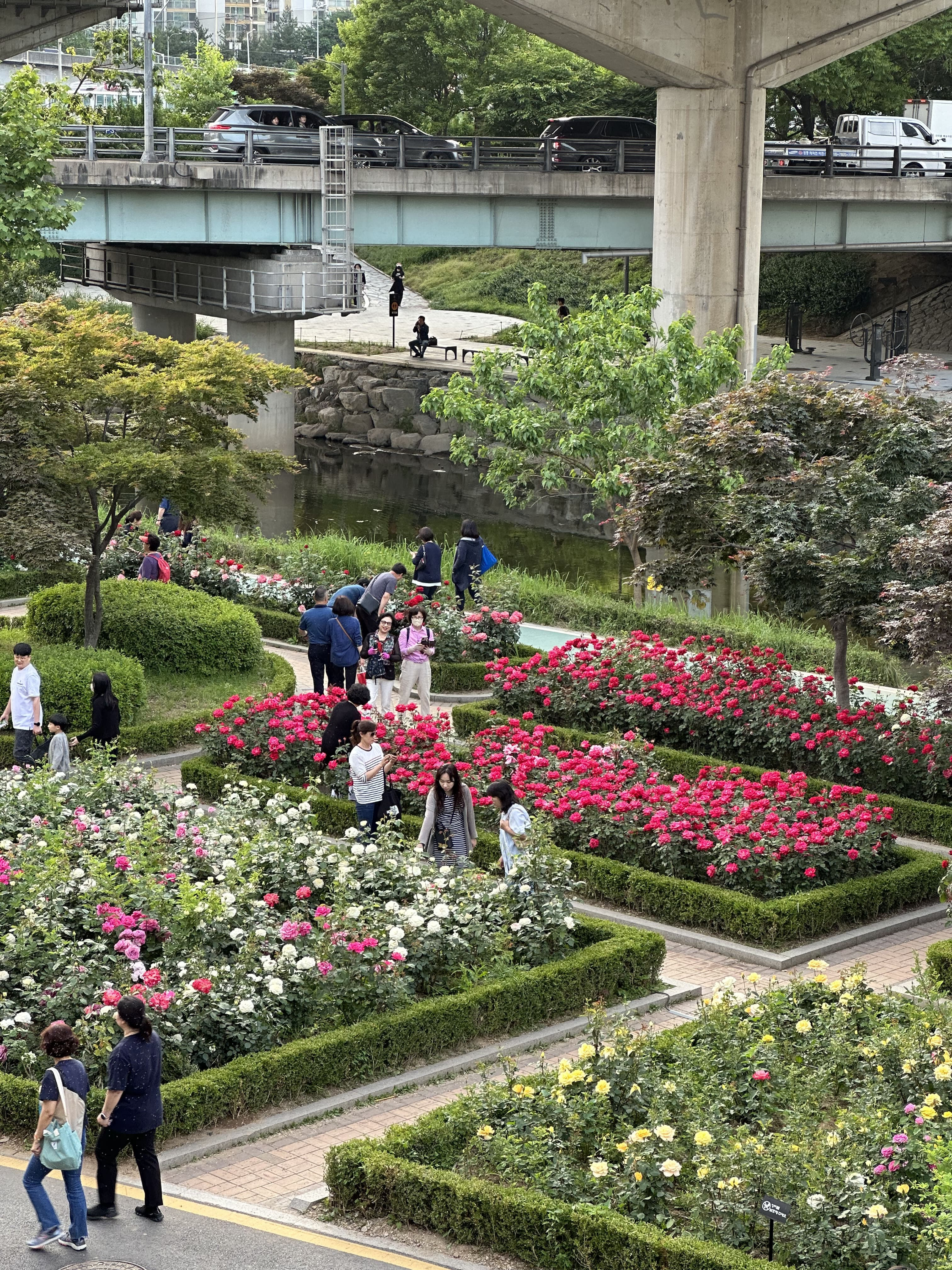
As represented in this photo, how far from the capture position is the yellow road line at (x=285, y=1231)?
7.92 m

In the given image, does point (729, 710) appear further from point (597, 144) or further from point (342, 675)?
point (597, 144)

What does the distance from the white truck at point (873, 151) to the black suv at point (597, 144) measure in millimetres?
3169

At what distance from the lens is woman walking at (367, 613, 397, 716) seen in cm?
1702

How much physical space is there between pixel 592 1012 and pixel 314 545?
621 inches

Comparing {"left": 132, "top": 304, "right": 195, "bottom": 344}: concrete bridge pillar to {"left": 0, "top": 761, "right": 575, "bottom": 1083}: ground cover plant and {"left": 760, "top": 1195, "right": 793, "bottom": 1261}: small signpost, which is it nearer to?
{"left": 0, "top": 761, "right": 575, "bottom": 1083}: ground cover plant

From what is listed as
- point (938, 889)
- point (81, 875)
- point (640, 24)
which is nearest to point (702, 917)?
point (938, 889)

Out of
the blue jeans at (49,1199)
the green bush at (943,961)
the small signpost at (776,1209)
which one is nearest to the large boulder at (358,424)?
the green bush at (943,961)

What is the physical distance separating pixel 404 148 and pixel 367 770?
27945mm

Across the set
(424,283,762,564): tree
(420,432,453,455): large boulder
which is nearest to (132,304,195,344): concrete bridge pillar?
(420,432,453,455): large boulder

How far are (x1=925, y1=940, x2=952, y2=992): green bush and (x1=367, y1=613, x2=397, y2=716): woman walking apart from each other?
21.7 feet

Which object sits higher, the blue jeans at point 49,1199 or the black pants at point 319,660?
the black pants at point 319,660

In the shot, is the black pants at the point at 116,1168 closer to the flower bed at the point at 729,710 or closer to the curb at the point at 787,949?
the curb at the point at 787,949

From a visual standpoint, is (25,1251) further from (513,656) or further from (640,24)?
(640,24)

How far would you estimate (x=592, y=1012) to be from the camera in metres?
9.59
